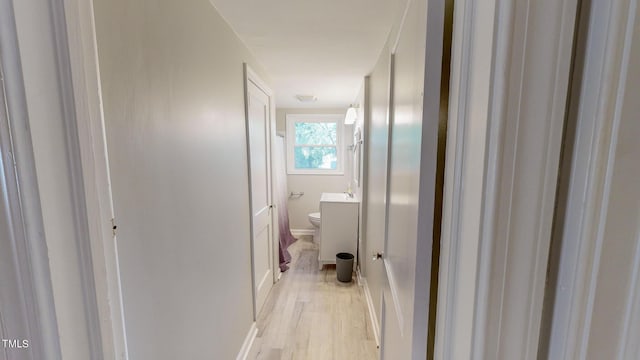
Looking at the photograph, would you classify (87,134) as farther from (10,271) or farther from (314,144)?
(314,144)

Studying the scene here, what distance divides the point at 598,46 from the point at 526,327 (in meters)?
0.40

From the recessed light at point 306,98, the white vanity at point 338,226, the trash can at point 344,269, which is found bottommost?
the trash can at point 344,269

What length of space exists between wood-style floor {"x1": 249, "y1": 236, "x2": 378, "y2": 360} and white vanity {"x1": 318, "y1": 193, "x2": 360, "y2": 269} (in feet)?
1.07

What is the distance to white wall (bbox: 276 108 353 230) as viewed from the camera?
15.0ft

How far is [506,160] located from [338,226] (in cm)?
286

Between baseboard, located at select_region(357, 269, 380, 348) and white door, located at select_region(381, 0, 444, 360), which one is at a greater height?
white door, located at select_region(381, 0, 444, 360)

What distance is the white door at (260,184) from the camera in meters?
2.12

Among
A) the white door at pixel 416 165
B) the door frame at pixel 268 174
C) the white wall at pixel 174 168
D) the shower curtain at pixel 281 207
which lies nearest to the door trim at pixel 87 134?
the white wall at pixel 174 168

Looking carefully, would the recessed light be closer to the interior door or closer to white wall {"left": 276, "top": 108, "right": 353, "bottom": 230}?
white wall {"left": 276, "top": 108, "right": 353, "bottom": 230}

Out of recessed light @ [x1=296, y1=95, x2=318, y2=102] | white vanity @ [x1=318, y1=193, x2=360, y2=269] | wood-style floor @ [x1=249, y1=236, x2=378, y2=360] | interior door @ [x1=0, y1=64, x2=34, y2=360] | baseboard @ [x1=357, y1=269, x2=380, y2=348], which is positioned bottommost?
wood-style floor @ [x1=249, y1=236, x2=378, y2=360]

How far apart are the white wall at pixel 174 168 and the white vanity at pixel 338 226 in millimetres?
1506

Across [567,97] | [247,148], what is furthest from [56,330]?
[247,148]

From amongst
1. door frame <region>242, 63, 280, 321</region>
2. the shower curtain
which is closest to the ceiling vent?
the shower curtain

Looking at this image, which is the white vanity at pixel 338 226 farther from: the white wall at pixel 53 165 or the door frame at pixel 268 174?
the white wall at pixel 53 165
